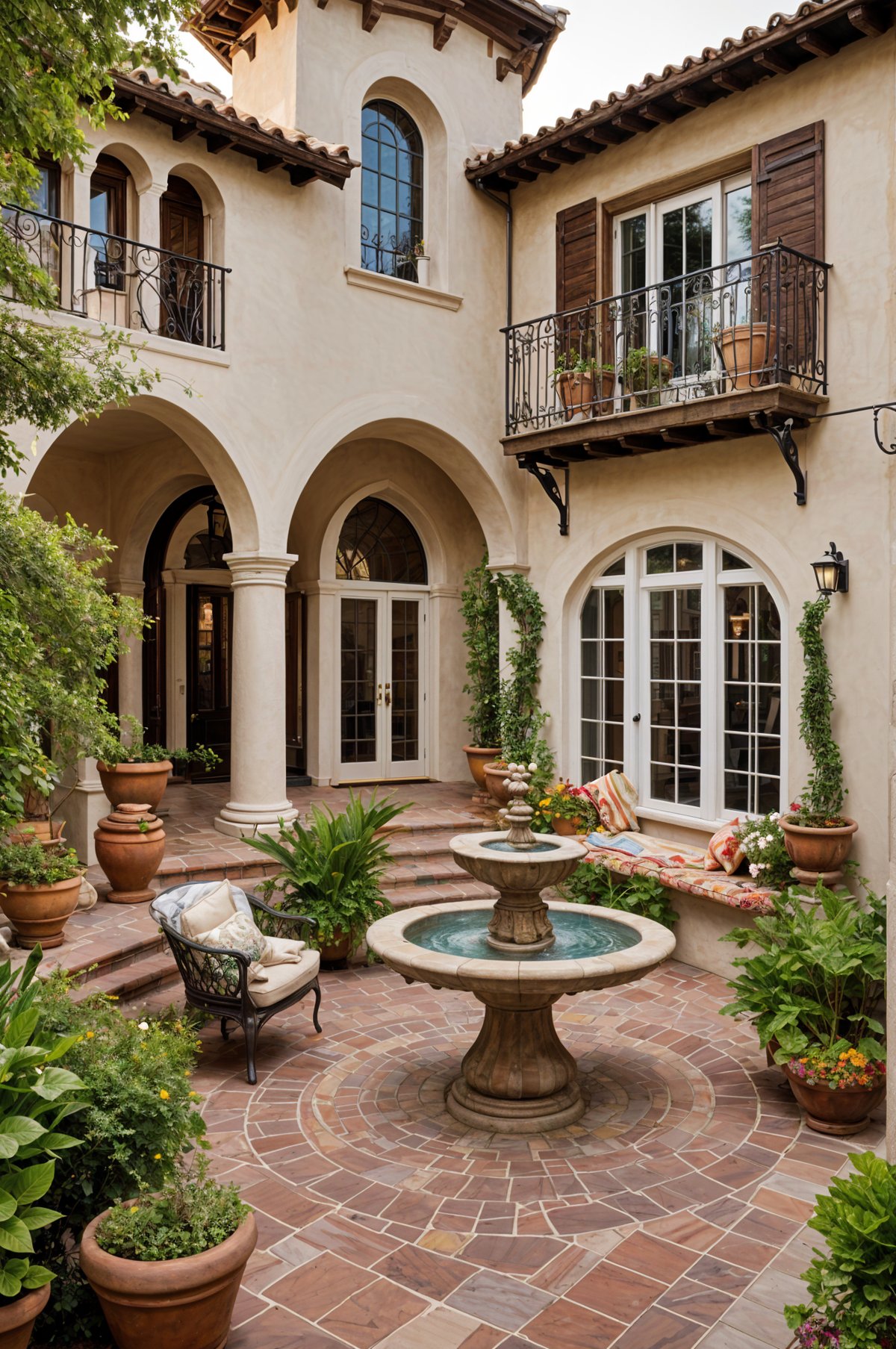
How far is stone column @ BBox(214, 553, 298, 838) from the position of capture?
9.60 m

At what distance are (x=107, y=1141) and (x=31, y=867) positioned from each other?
3.71 meters

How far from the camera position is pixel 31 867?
270 inches

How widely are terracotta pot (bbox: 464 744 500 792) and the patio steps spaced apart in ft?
2.83

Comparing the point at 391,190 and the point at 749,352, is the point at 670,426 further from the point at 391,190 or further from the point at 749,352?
the point at 391,190

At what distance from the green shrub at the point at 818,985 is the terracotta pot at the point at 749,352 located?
4.55 meters

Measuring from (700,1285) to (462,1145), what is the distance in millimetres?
1475

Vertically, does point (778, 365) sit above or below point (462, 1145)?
above

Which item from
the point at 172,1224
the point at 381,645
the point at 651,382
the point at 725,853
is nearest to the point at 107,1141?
the point at 172,1224

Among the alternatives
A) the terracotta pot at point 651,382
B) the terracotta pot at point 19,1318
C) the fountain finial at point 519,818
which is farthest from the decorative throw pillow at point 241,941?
the terracotta pot at point 651,382

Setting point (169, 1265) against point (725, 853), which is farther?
point (725, 853)

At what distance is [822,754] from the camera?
7.95m

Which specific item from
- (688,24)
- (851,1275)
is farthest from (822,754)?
(688,24)

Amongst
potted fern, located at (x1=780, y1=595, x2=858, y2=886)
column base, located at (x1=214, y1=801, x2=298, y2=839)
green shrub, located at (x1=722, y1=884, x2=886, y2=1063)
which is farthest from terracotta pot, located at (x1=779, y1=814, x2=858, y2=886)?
column base, located at (x1=214, y1=801, x2=298, y2=839)

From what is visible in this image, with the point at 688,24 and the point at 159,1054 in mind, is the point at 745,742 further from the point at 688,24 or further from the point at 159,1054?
the point at 688,24
